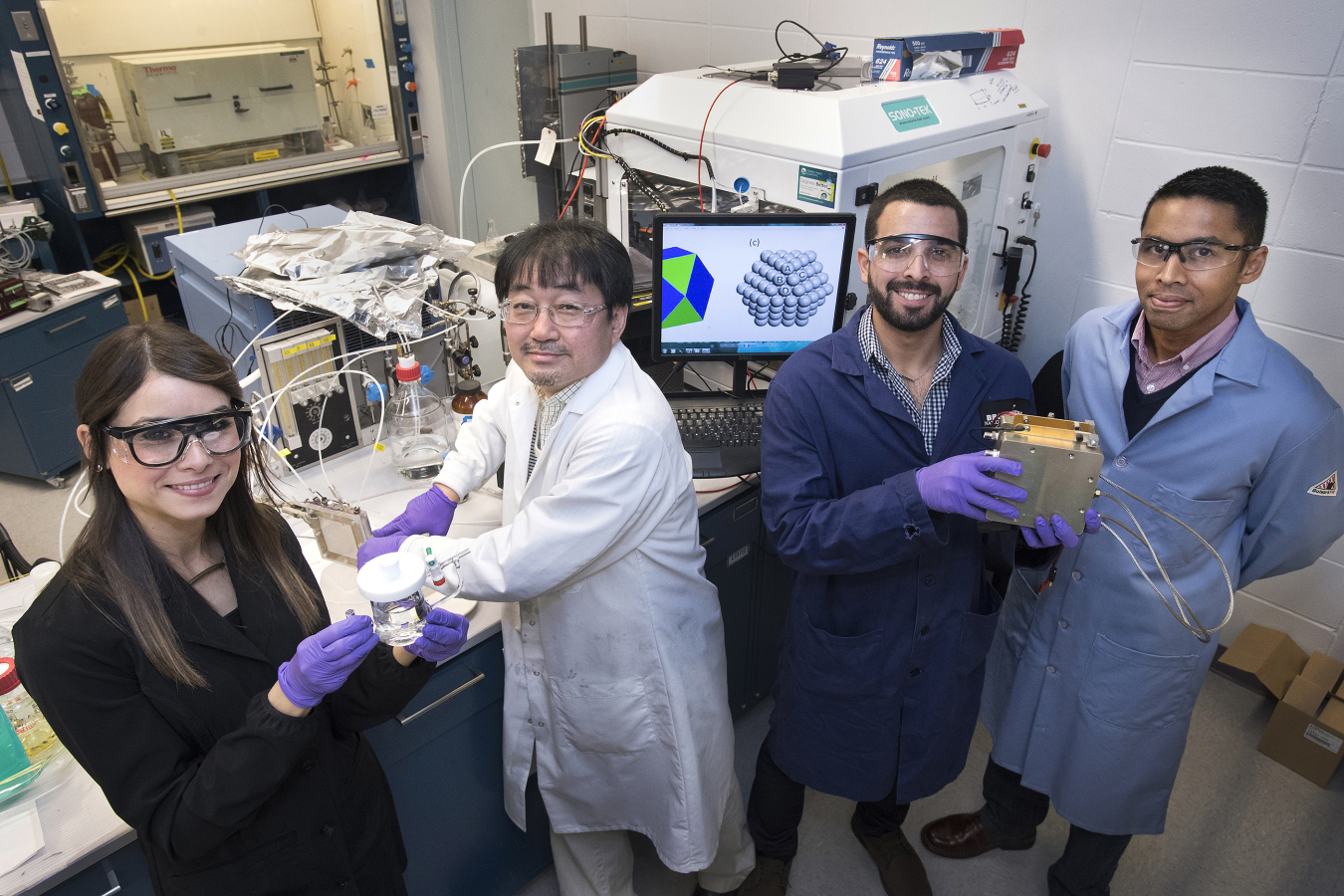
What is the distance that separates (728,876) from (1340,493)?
1.39m

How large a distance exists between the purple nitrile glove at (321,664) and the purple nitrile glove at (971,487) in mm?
813

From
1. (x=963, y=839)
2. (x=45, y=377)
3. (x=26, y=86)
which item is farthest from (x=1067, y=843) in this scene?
(x=26, y=86)

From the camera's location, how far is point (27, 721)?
45.9 inches

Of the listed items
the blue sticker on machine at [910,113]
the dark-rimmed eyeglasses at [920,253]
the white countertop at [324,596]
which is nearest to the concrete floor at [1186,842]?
the white countertop at [324,596]

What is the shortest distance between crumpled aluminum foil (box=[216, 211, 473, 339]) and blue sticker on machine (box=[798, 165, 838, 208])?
89 centimetres

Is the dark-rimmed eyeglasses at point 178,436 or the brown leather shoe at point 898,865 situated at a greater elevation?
the dark-rimmed eyeglasses at point 178,436

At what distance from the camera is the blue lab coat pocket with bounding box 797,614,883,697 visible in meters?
1.43

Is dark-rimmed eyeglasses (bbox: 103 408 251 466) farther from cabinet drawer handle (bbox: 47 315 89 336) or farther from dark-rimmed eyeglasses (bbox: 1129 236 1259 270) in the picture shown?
cabinet drawer handle (bbox: 47 315 89 336)

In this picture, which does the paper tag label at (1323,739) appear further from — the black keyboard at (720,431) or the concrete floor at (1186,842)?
the black keyboard at (720,431)

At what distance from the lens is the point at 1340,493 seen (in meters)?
1.38

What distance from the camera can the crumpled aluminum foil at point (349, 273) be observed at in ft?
5.64

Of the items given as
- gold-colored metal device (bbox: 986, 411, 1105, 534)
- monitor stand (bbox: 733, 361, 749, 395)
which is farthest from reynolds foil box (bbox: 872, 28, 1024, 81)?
gold-colored metal device (bbox: 986, 411, 1105, 534)

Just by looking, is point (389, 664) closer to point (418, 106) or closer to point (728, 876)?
point (728, 876)

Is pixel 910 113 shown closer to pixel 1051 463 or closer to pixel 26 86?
pixel 1051 463
